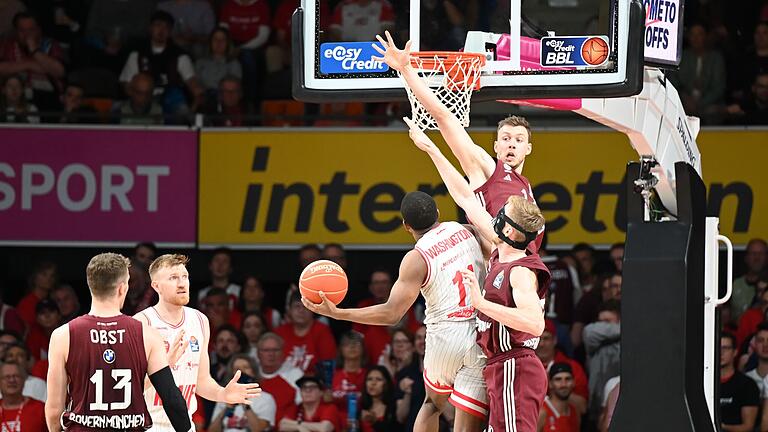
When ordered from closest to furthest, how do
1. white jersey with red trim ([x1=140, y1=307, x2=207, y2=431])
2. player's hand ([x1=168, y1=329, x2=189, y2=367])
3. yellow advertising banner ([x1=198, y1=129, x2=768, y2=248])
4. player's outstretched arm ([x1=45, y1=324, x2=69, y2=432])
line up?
player's outstretched arm ([x1=45, y1=324, x2=69, y2=432])
player's hand ([x1=168, y1=329, x2=189, y2=367])
white jersey with red trim ([x1=140, y1=307, x2=207, y2=431])
yellow advertising banner ([x1=198, y1=129, x2=768, y2=248])

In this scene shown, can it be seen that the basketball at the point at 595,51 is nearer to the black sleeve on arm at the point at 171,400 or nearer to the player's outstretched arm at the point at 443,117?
the player's outstretched arm at the point at 443,117

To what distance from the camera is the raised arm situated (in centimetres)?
811

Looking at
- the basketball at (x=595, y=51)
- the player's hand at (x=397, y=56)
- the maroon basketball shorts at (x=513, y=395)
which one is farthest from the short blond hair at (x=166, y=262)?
the basketball at (x=595, y=51)

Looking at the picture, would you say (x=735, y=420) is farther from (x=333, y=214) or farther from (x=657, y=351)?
(x=333, y=214)

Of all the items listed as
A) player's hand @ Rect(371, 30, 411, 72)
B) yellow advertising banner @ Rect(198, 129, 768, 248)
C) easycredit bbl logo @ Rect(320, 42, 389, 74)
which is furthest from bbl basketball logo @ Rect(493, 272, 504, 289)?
yellow advertising banner @ Rect(198, 129, 768, 248)

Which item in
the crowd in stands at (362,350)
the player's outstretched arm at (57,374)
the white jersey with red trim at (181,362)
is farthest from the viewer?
the crowd in stands at (362,350)

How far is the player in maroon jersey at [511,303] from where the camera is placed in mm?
7879

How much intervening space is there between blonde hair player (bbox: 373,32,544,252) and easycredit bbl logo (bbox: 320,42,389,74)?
236 millimetres

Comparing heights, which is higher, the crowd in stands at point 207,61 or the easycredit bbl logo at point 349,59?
the crowd in stands at point 207,61

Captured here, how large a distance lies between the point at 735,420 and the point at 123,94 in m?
7.43

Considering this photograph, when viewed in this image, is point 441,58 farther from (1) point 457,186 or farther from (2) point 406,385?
(2) point 406,385

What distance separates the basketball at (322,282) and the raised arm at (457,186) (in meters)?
0.83

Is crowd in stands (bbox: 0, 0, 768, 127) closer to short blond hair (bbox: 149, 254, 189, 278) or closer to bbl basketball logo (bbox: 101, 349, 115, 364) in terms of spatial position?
short blond hair (bbox: 149, 254, 189, 278)

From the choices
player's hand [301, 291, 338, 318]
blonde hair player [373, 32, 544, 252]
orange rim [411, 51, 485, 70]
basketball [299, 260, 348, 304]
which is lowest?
player's hand [301, 291, 338, 318]
